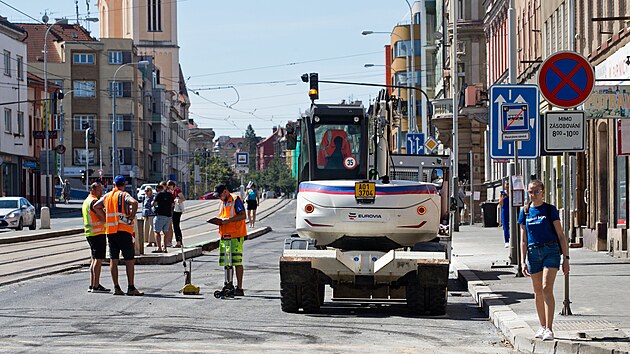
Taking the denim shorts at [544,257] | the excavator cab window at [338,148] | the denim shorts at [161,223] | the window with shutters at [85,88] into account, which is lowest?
the denim shorts at [161,223]

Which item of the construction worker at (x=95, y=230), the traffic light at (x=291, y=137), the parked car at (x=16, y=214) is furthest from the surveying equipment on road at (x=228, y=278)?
the parked car at (x=16, y=214)

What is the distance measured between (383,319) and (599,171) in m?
15.5

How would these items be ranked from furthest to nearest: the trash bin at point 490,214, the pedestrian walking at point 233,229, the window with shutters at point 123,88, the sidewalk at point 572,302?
the window with shutters at point 123,88 < the trash bin at point 490,214 < the pedestrian walking at point 233,229 < the sidewalk at point 572,302

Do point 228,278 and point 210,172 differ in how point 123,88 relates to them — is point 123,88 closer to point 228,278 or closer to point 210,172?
point 210,172

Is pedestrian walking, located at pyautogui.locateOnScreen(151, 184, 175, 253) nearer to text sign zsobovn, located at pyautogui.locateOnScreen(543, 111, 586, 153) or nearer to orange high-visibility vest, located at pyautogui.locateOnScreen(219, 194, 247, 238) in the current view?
orange high-visibility vest, located at pyautogui.locateOnScreen(219, 194, 247, 238)

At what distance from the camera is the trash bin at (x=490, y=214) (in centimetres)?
5134

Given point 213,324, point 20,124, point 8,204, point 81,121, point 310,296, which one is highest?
point 81,121

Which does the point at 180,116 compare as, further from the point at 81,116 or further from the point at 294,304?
the point at 294,304

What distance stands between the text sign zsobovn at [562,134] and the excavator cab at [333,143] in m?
6.52

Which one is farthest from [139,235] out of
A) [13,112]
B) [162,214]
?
[13,112]

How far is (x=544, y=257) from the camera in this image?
1323 cm

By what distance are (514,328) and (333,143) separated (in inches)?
370

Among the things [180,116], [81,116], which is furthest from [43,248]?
[180,116]

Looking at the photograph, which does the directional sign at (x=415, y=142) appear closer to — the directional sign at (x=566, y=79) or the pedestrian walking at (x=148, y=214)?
the pedestrian walking at (x=148, y=214)
